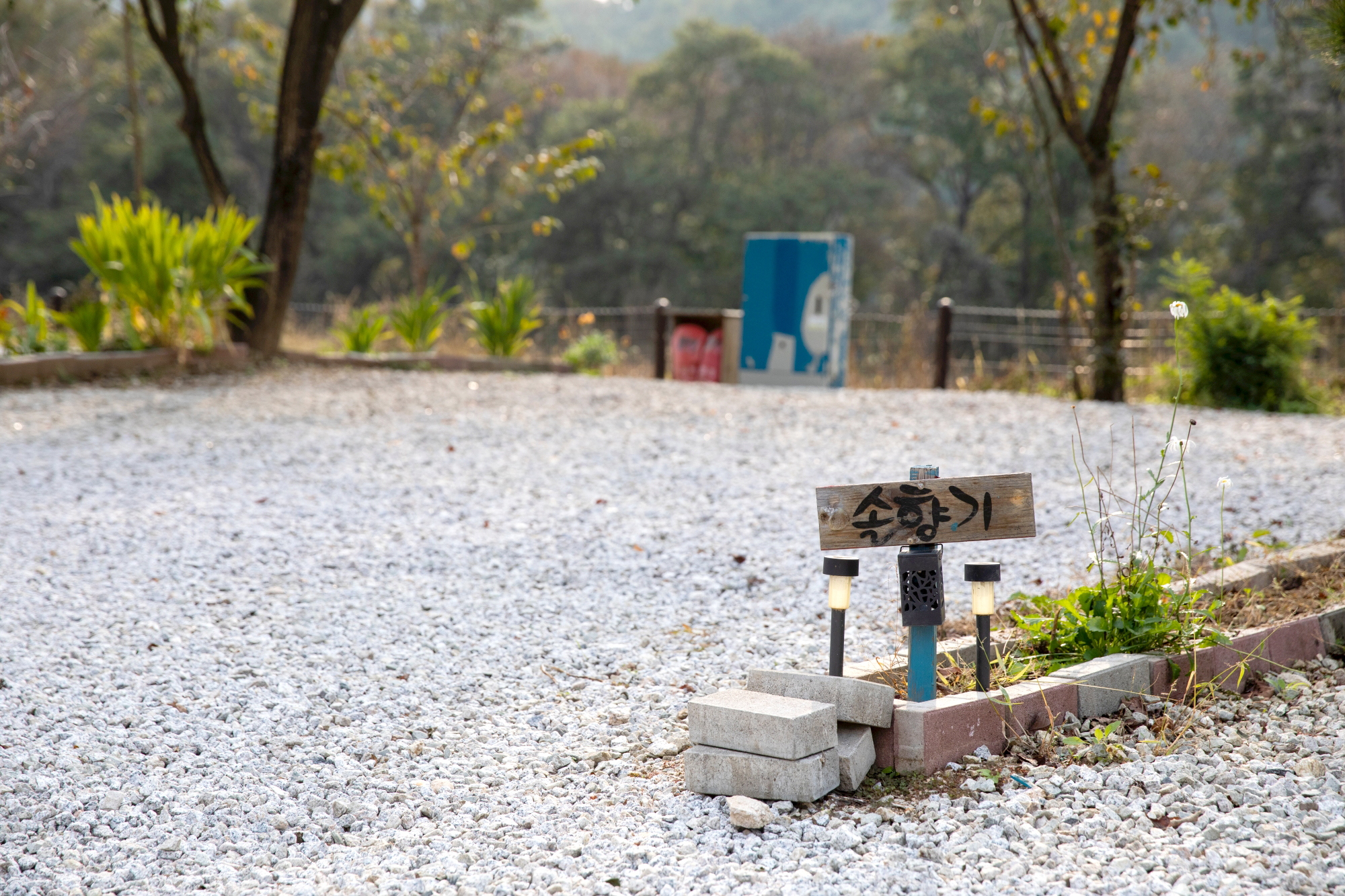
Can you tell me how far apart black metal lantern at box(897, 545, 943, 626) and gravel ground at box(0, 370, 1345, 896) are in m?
0.37

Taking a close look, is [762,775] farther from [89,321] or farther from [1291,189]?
[1291,189]

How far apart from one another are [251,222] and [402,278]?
17.4 m

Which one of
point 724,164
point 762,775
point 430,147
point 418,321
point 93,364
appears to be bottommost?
point 762,775

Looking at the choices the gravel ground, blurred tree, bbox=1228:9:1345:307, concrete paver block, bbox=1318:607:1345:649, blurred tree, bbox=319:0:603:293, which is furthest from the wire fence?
blurred tree, bbox=1228:9:1345:307

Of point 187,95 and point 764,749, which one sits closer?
point 764,749

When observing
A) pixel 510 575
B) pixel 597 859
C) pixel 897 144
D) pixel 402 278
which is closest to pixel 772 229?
pixel 897 144

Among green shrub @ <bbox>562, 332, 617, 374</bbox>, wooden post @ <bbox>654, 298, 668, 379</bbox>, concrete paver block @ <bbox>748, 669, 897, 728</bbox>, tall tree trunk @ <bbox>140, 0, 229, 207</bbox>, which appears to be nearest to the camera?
concrete paver block @ <bbox>748, 669, 897, 728</bbox>

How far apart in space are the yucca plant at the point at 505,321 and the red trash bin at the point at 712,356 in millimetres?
1662

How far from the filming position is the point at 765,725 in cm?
194

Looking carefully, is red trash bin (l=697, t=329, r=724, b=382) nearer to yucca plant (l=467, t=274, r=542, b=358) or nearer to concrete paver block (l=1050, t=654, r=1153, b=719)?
yucca plant (l=467, t=274, r=542, b=358)

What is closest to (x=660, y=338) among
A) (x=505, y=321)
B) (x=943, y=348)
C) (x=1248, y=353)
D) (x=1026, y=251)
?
(x=505, y=321)

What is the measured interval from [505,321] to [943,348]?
4.12 metres

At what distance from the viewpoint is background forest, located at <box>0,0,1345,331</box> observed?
18.3 m

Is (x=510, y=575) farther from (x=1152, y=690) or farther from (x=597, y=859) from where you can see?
(x=1152, y=690)
